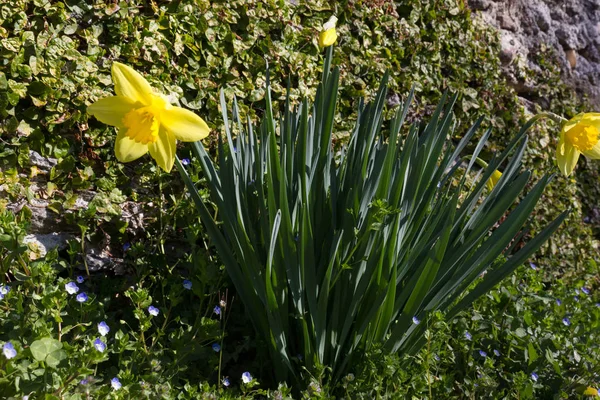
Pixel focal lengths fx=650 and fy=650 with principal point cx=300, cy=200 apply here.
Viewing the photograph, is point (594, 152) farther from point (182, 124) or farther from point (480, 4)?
point (480, 4)

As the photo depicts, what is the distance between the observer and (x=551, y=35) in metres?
4.89

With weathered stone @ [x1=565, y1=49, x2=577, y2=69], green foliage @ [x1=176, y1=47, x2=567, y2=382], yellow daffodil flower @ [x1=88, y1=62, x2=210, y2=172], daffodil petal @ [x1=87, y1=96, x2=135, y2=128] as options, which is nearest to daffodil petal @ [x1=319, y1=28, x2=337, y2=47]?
green foliage @ [x1=176, y1=47, x2=567, y2=382]

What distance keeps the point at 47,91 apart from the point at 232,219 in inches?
35.5

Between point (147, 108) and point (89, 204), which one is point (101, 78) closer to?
point (89, 204)

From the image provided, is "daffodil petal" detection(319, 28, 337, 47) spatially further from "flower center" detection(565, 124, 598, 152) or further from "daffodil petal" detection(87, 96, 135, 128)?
"flower center" detection(565, 124, 598, 152)

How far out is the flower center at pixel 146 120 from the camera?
62.9 inches

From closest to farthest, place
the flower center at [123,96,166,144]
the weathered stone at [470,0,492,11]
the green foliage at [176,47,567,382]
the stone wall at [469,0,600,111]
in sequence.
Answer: the flower center at [123,96,166,144]
the green foliage at [176,47,567,382]
the weathered stone at [470,0,492,11]
the stone wall at [469,0,600,111]

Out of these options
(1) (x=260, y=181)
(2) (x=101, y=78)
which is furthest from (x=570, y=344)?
(2) (x=101, y=78)

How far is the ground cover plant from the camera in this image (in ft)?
6.06

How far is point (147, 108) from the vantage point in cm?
161

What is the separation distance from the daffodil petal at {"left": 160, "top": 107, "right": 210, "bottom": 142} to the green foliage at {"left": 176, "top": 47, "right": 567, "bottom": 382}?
0.62 ft

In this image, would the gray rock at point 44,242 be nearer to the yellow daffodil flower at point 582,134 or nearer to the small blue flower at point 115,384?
the small blue flower at point 115,384

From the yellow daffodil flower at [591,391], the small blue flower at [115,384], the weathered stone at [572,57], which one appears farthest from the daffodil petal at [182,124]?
the weathered stone at [572,57]

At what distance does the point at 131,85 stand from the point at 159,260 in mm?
932
